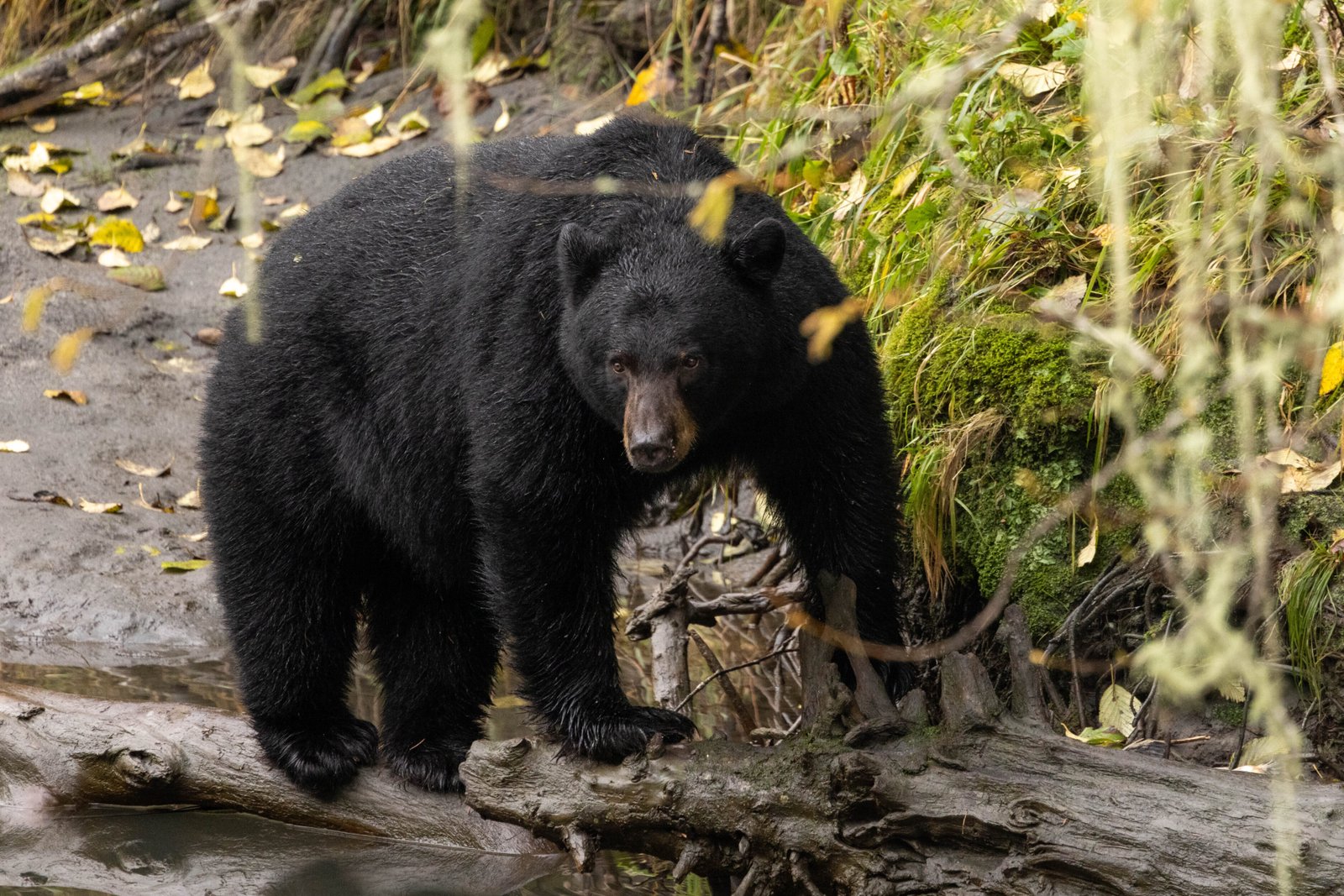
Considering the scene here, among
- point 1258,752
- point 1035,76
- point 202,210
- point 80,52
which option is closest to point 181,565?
point 80,52

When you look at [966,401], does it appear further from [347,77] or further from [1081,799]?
[347,77]

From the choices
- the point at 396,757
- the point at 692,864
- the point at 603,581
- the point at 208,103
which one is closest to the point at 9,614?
the point at 396,757

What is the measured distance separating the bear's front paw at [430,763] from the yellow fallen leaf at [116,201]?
20.0 feet

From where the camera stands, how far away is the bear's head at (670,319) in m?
4.08

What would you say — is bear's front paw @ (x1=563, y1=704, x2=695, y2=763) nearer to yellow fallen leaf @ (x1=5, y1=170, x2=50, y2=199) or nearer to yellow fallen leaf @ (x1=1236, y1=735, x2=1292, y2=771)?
yellow fallen leaf @ (x1=1236, y1=735, x2=1292, y2=771)

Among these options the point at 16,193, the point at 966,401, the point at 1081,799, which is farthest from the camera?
the point at 16,193

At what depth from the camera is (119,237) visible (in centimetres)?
917

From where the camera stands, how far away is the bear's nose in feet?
12.9

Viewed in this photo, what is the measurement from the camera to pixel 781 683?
17.9ft

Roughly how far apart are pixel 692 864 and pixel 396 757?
1476mm

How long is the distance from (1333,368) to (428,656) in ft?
10.3

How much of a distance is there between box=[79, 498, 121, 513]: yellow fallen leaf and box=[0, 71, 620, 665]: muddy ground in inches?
1.3

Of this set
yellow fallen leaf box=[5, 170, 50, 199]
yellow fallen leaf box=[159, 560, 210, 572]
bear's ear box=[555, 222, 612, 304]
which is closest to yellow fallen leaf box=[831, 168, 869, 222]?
bear's ear box=[555, 222, 612, 304]

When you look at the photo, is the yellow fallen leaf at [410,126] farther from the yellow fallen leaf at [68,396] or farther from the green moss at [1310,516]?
the green moss at [1310,516]
